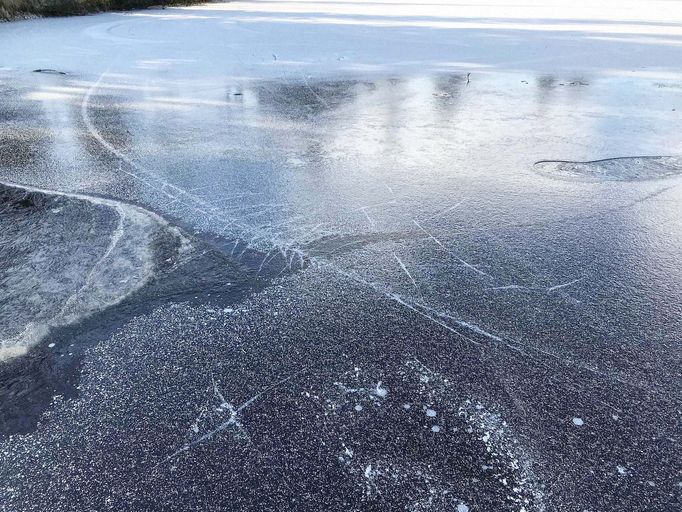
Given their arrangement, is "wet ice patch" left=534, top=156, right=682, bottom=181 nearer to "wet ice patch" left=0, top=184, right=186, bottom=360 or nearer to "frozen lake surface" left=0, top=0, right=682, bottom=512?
"frozen lake surface" left=0, top=0, right=682, bottom=512

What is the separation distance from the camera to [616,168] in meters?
5.22

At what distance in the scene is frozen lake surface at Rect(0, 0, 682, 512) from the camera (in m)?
2.14

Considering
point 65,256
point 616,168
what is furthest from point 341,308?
point 616,168

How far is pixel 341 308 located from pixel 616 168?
140 inches

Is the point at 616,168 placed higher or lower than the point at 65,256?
lower

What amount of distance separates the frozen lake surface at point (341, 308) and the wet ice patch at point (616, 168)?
0.03 metres

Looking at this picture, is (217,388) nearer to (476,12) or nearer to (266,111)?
(266,111)

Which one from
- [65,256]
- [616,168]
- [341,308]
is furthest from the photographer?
[616,168]

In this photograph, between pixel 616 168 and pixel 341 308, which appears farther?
pixel 616 168

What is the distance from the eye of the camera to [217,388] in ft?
8.40

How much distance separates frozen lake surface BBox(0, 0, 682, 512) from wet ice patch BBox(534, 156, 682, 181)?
3 cm

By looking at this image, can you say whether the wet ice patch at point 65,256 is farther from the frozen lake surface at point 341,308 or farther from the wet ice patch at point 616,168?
the wet ice patch at point 616,168

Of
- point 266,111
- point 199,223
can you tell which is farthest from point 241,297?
point 266,111

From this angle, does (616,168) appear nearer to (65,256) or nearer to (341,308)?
(341,308)
